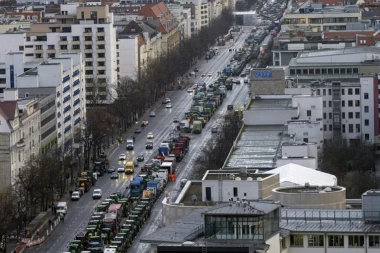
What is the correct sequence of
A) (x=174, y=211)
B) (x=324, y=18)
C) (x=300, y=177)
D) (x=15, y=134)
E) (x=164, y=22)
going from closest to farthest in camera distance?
1. (x=174, y=211)
2. (x=300, y=177)
3. (x=15, y=134)
4. (x=324, y=18)
5. (x=164, y=22)

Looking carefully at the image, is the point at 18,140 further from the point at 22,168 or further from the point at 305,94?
the point at 305,94

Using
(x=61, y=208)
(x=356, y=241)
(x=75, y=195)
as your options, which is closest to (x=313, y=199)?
(x=356, y=241)

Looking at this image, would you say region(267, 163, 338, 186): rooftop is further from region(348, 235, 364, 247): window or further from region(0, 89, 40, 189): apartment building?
region(0, 89, 40, 189): apartment building

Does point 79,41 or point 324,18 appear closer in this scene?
point 79,41

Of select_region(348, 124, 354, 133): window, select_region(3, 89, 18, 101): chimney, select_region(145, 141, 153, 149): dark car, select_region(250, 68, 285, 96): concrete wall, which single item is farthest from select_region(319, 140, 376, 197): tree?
select_region(3, 89, 18, 101): chimney

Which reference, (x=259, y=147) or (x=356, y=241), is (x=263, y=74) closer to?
(x=259, y=147)

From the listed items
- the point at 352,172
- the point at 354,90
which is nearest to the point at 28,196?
the point at 352,172
